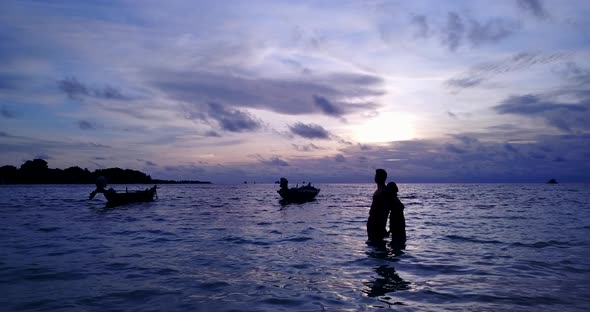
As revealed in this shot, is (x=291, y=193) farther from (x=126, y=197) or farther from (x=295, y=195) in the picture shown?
(x=126, y=197)

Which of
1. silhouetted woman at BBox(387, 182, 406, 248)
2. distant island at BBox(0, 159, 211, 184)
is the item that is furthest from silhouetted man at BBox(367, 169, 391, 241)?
distant island at BBox(0, 159, 211, 184)

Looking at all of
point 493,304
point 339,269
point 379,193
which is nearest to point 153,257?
point 339,269

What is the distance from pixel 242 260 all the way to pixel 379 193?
536cm

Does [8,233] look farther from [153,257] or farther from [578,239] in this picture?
[578,239]

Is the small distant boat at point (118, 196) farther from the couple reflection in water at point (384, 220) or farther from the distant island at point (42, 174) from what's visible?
the distant island at point (42, 174)

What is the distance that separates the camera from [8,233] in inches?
747

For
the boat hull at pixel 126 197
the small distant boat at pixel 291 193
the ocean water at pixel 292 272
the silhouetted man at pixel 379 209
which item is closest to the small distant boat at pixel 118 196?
the boat hull at pixel 126 197

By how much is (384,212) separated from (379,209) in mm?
214

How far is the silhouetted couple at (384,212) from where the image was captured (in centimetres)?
1397

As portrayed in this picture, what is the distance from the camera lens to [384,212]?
14320 mm

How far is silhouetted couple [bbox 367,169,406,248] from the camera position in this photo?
1397cm

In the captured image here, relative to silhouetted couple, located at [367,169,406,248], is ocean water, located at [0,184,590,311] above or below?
below

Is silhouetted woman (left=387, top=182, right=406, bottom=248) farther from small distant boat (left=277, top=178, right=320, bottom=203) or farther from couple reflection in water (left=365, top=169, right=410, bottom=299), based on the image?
small distant boat (left=277, top=178, right=320, bottom=203)

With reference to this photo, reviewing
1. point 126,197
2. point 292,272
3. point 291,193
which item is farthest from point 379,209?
point 126,197
